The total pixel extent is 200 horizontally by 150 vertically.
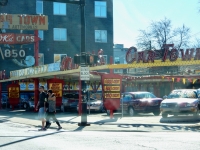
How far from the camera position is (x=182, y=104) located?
865 inches

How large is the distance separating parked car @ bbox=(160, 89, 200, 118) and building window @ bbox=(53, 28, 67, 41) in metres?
30.0

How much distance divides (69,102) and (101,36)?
2257cm

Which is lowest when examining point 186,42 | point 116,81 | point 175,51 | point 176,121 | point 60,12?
point 176,121

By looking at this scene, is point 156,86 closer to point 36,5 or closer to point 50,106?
point 36,5

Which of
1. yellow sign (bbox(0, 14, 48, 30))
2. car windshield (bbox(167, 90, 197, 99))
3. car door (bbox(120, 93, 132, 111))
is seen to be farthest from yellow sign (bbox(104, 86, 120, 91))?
yellow sign (bbox(0, 14, 48, 30))

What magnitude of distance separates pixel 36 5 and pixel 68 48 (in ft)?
21.6

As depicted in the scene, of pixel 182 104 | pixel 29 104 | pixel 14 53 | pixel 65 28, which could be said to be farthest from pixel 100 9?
pixel 182 104

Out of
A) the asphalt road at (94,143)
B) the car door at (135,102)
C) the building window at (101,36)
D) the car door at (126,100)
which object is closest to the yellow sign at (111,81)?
the car door at (135,102)

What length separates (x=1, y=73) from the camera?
41812 millimetres

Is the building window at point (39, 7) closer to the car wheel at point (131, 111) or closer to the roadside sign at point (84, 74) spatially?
the car wheel at point (131, 111)

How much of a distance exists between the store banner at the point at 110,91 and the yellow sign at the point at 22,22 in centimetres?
1282

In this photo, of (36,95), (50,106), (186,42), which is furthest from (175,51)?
(186,42)

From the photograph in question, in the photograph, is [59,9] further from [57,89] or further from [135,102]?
[135,102]

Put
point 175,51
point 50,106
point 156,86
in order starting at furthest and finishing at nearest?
1. point 156,86
2. point 175,51
3. point 50,106
